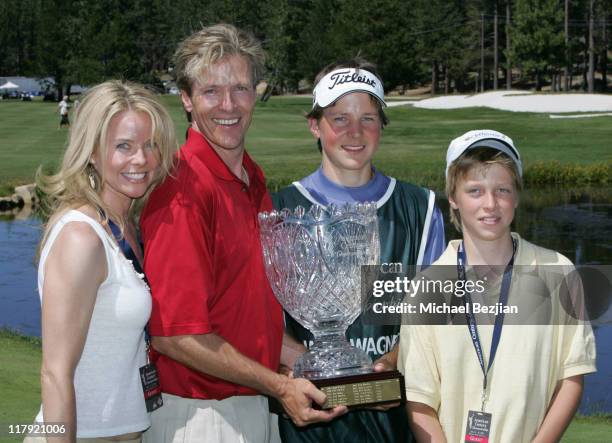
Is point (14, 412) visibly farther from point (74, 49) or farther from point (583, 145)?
point (74, 49)

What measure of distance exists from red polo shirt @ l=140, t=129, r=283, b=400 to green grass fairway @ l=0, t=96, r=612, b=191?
1645 centimetres

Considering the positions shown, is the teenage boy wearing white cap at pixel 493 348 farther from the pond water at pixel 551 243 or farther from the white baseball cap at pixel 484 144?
the pond water at pixel 551 243

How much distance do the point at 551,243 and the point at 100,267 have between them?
52.2ft

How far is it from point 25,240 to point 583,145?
1978cm

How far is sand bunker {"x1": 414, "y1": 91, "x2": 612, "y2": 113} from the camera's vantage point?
160 ft

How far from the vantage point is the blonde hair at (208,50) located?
3.54m

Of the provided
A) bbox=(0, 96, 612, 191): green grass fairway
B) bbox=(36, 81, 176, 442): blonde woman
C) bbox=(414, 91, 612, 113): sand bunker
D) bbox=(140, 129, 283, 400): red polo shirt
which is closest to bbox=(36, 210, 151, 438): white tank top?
bbox=(36, 81, 176, 442): blonde woman

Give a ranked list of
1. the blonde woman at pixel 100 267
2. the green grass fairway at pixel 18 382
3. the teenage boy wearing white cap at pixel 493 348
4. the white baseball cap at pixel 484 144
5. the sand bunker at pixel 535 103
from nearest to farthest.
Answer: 1. the blonde woman at pixel 100 267
2. the teenage boy wearing white cap at pixel 493 348
3. the white baseball cap at pixel 484 144
4. the green grass fairway at pixel 18 382
5. the sand bunker at pixel 535 103

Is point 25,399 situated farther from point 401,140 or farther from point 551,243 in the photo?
point 401,140

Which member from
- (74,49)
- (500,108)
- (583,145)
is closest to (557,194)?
(583,145)

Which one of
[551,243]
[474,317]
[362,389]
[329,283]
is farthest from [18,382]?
[551,243]

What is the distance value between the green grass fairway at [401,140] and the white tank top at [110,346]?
16667 mm

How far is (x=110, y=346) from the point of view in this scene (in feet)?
10.5

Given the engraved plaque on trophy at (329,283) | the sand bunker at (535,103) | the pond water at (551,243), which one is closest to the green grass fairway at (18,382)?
the pond water at (551,243)
